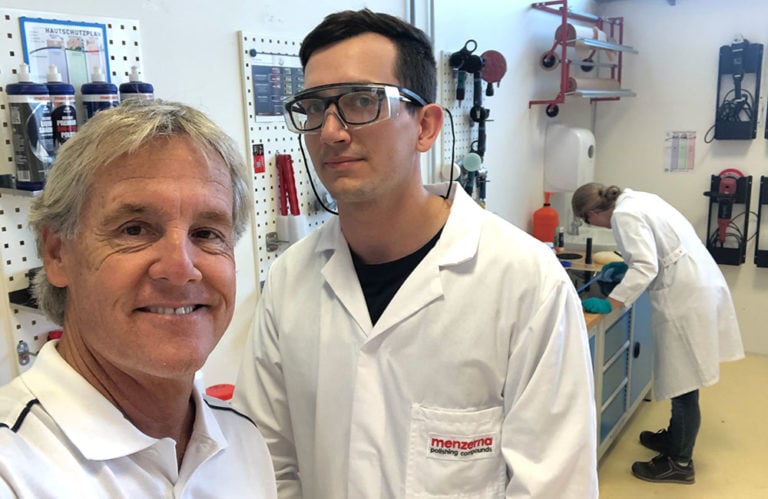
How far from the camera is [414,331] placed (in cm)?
127

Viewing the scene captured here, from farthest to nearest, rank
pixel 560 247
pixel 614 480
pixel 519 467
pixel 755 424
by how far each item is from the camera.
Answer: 1. pixel 560 247
2. pixel 755 424
3. pixel 614 480
4. pixel 519 467

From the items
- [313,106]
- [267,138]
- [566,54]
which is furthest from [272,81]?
[566,54]

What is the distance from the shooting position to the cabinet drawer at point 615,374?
304 centimetres

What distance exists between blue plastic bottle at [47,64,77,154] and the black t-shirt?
0.70 meters

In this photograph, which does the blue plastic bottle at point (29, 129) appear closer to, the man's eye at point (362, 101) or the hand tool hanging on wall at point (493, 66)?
the man's eye at point (362, 101)

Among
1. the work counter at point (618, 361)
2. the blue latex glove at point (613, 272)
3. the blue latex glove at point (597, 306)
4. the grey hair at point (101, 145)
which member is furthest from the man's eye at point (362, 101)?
the blue latex glove at point (613, 272)

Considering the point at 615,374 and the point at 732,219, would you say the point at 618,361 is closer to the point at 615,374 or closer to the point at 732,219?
the point at 615,374

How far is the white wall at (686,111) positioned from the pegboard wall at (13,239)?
13.4 feet

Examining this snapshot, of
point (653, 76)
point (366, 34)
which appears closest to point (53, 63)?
point (366, 34)

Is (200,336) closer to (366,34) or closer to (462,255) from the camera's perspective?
(462,255)

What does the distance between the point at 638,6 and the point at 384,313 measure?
166 inches

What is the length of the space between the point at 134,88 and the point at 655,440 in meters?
3.05

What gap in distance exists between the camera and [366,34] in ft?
4.17

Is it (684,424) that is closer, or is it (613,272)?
(684,424)
